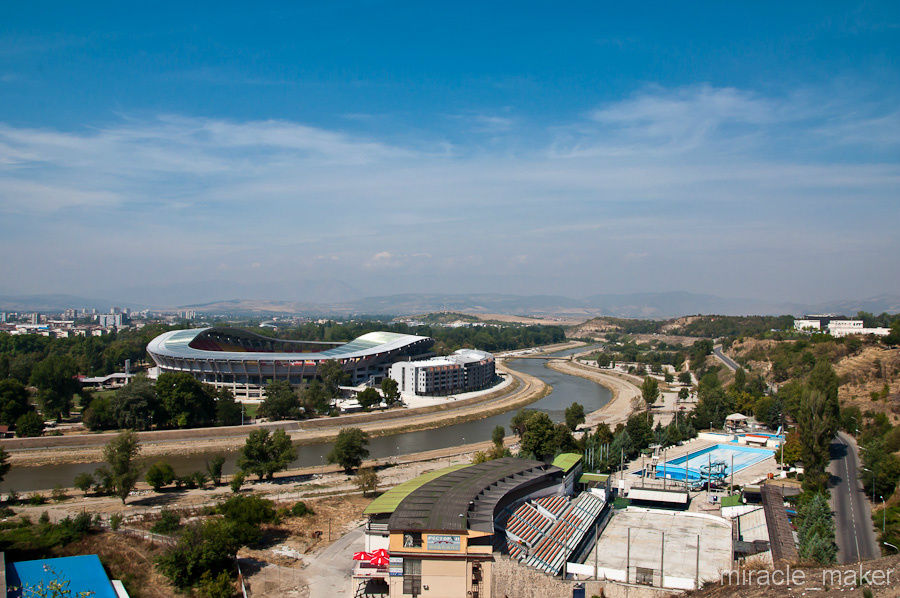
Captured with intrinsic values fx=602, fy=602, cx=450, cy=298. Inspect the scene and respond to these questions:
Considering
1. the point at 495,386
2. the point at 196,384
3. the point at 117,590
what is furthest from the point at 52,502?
the point at 495,386

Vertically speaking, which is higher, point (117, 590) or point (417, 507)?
point (417, 507)

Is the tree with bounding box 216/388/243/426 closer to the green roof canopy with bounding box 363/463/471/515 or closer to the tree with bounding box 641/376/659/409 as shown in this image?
the green roof canopy with bounding box 363/463/471/515

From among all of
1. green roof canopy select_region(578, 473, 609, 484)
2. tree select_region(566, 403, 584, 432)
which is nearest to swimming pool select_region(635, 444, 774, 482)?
green roof canopy select_region(578, 473, 609, 484)

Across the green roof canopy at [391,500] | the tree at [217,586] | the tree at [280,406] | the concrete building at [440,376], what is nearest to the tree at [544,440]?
the green roof canopy at [391,500]

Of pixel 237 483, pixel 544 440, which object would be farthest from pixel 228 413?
pixel 544 440

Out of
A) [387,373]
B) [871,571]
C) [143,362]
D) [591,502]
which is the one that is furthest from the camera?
[143,362]

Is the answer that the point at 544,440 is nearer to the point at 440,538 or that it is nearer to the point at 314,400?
the point at 440,538

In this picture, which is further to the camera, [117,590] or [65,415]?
[65,415]

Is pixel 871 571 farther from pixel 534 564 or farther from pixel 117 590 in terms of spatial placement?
pixel 117 590
